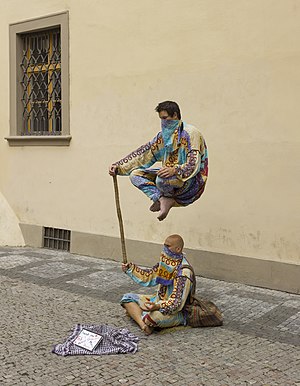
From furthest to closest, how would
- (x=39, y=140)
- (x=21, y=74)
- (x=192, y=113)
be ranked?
(x=21, y=74) < (x=39, y=140) < (x=192, y=113)

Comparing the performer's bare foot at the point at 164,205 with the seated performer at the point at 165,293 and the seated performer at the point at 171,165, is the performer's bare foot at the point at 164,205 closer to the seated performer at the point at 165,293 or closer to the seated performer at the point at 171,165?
the seated performer at the point at 171,165

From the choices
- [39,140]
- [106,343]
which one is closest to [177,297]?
[106,343]

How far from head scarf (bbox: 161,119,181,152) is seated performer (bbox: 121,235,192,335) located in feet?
2.55

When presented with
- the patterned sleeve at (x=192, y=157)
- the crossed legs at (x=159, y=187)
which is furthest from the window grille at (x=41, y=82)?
the patterned sleeve at (x=192, y=157)

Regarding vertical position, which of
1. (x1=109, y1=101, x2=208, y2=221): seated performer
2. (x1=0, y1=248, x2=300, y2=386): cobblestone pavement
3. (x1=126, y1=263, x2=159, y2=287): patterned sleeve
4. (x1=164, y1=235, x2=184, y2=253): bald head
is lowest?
(x1=0, y1=248, x2=300, y2=386): cobblestone pavement

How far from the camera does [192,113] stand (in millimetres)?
6750

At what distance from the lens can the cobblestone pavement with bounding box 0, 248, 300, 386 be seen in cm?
414

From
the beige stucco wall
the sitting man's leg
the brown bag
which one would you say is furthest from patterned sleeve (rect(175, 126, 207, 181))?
the beige stucco wall

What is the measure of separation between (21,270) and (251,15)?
3.87 meters

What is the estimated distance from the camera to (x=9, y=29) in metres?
8.88

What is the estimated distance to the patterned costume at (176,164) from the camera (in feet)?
16.8

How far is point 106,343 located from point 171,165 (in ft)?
5.15

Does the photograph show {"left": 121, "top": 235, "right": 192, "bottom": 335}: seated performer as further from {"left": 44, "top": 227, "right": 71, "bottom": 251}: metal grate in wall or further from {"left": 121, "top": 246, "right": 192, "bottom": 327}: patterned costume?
{"left": 44, "top": 227, "right": 71, "bottom": 251}: metal grate in wall

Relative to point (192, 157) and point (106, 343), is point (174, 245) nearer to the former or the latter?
point (192, 157)
